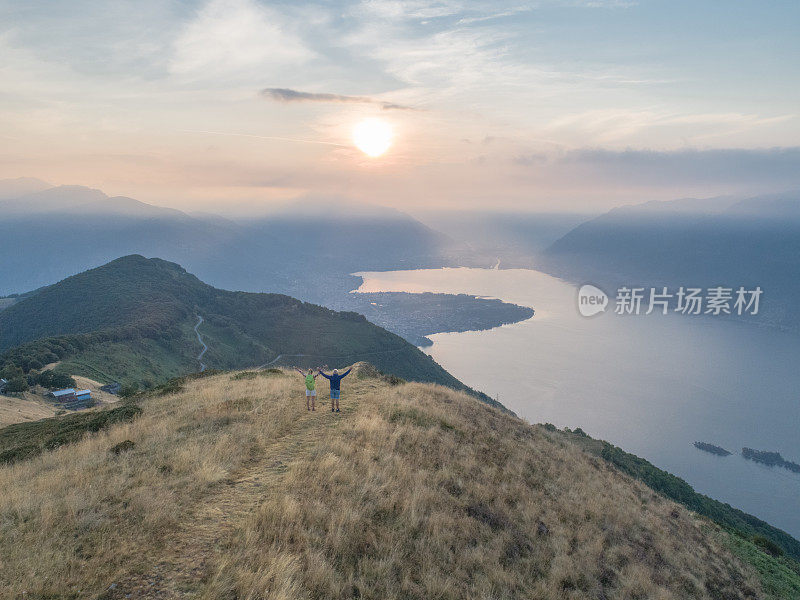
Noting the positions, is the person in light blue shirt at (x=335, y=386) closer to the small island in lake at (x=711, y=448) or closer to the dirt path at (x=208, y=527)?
the dirt path at (x=208, y=527)

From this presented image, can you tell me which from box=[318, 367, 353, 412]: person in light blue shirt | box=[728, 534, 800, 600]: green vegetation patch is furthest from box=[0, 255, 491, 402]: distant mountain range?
box=[728, 534, 800, 600]: green vegetation patch

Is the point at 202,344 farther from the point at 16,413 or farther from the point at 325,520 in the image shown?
the point at 325,520

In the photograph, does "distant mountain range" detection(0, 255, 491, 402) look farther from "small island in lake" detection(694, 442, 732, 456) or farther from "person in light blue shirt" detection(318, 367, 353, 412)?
"small island in lake" detection(694, 442, 732, 456)

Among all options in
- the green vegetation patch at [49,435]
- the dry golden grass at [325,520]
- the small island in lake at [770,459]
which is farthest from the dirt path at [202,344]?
the small island in lake at [770,459]

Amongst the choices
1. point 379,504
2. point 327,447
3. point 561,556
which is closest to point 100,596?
point 379,504

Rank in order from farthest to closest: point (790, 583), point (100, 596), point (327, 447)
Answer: point (790, 583) → point (327, 447) → point (100, 596)

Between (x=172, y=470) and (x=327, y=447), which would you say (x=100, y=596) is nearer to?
(x=172, y=470)

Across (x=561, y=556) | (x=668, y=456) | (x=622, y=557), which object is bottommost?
(x=668, y=456)
